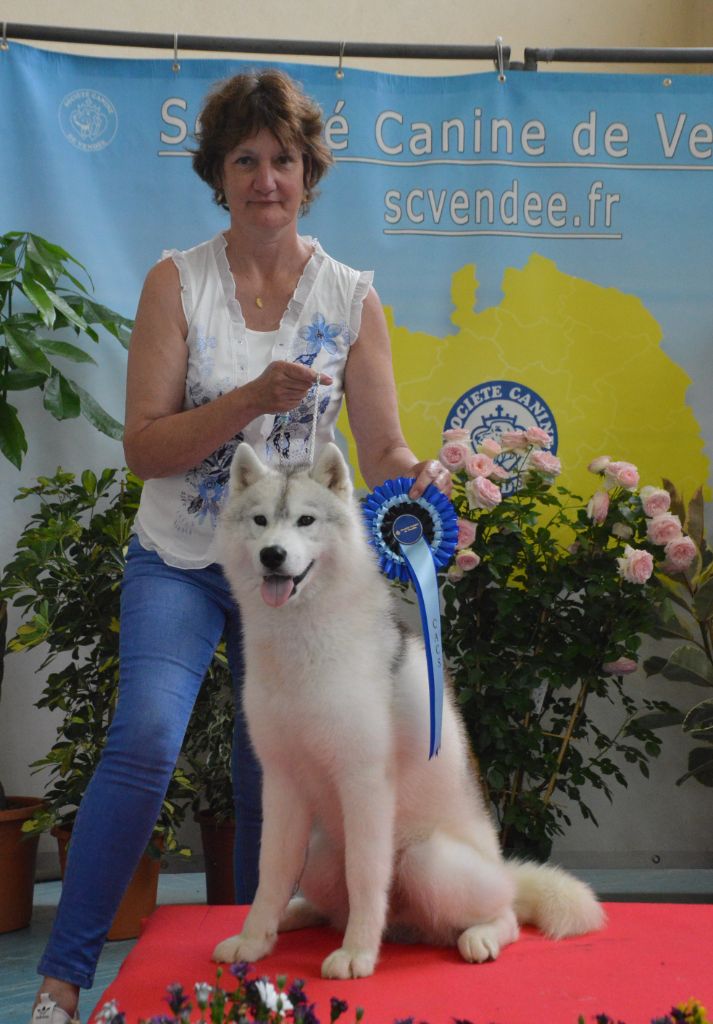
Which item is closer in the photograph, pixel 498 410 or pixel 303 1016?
pixel 303 1016

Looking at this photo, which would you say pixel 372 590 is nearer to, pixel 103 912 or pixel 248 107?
pixel 103 912

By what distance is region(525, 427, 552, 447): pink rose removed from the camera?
335cm

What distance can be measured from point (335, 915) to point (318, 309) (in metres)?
1.17

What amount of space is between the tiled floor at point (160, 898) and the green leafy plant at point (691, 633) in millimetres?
387

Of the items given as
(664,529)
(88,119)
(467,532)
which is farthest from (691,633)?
(88,119)

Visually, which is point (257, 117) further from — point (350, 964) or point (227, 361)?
point (350, 964)

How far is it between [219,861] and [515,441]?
165cm

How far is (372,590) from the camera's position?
70.6 inches

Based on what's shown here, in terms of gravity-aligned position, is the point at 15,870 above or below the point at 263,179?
below

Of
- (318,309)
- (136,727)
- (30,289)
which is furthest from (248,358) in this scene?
(30,289)

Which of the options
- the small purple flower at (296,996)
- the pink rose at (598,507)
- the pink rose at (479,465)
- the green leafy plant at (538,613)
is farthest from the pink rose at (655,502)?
the small purple flower at (296,996)

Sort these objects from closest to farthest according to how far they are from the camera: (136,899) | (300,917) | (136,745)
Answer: (136,745) < (300,917) < (136,899)

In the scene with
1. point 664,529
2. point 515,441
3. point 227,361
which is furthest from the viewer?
point 515,441

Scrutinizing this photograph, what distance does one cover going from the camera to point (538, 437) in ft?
11.0
